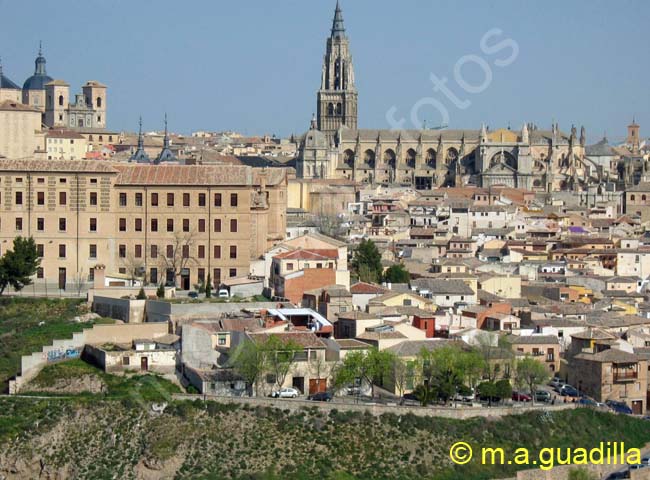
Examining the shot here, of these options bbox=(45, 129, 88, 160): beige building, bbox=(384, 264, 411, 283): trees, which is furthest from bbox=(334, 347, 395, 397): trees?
bbox=(45, 129, 88, 160): beige building

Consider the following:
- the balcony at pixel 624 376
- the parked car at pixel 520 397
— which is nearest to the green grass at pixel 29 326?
the parked car at pixel 520 397

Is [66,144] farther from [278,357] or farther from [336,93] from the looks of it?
[278,357]

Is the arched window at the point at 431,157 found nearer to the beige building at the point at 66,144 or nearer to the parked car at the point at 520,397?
the beige building at the point at 66,144

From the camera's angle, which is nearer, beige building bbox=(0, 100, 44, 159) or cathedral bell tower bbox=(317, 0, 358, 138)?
beige building bbox=(0, 100, 44, 159)

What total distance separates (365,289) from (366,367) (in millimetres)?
7600

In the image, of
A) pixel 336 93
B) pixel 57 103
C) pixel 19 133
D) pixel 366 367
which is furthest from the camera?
pixel 336 93

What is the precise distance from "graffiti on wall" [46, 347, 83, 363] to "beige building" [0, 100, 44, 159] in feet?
64.0

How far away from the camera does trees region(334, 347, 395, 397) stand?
1320 inches

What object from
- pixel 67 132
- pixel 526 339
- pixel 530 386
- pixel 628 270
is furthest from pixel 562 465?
pixel 67 132

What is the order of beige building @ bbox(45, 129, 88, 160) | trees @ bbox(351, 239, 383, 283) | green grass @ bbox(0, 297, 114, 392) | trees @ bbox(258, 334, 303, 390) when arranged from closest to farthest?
trees @ bbox(258, 334, 303, 390) < green grass @ bbox(0, 297, 114, 392) < trees @ bbox(351, 239, 383, 283) < beige building @ bbox(45, 129, 88, 160)

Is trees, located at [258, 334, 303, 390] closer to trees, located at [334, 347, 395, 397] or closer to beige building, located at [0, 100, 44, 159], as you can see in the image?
trees, located at [334, 347, 395, 397]

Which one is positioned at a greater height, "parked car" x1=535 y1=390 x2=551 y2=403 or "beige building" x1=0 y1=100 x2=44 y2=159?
"beige building" x1=0 y1=100 x2=44 y2=159

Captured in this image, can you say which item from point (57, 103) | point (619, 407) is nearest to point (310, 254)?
point (619, 407)

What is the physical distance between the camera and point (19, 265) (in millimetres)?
39125
